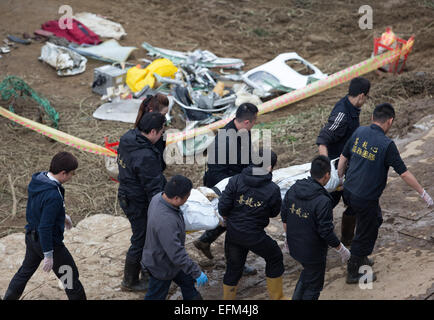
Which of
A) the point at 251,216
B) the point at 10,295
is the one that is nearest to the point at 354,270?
the point at 251,216

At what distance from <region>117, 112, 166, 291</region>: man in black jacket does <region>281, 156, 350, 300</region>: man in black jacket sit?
4.12ft

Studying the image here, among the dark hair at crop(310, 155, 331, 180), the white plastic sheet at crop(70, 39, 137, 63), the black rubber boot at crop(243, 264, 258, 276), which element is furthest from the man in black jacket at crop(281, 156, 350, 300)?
the white plastic sheet at crop(70, 39, 137, 63)

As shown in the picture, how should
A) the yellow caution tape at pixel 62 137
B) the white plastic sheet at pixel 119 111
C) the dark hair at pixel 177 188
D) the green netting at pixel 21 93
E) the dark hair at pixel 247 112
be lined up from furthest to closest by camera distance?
the white plastic sheet at pixel 119 111 < the green netting at pixel 21 93 < the yellow caution tape at pixel 62 137 < the dark hair at pixel 247 112 < the dark hair at pixel 177 188

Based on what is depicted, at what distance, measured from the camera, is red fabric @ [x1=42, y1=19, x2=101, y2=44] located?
14.2 meters

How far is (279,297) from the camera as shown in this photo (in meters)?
4.88

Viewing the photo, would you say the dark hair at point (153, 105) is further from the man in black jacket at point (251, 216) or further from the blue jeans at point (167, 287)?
the blue jeans at point (167, 287)

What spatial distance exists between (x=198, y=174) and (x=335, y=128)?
3.72m

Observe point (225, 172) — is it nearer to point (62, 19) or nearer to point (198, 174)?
point (198, 174)

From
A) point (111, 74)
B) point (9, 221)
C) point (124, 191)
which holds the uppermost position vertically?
point (124, 191)

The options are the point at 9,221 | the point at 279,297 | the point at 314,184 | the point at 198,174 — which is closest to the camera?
the point at 314,184

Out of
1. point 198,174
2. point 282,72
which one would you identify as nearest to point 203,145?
point 198,174

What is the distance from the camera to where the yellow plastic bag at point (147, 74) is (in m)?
11.1

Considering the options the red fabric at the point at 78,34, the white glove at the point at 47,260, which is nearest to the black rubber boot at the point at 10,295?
the white glove at the point at 47,260

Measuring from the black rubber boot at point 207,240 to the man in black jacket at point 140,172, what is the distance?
76cm
